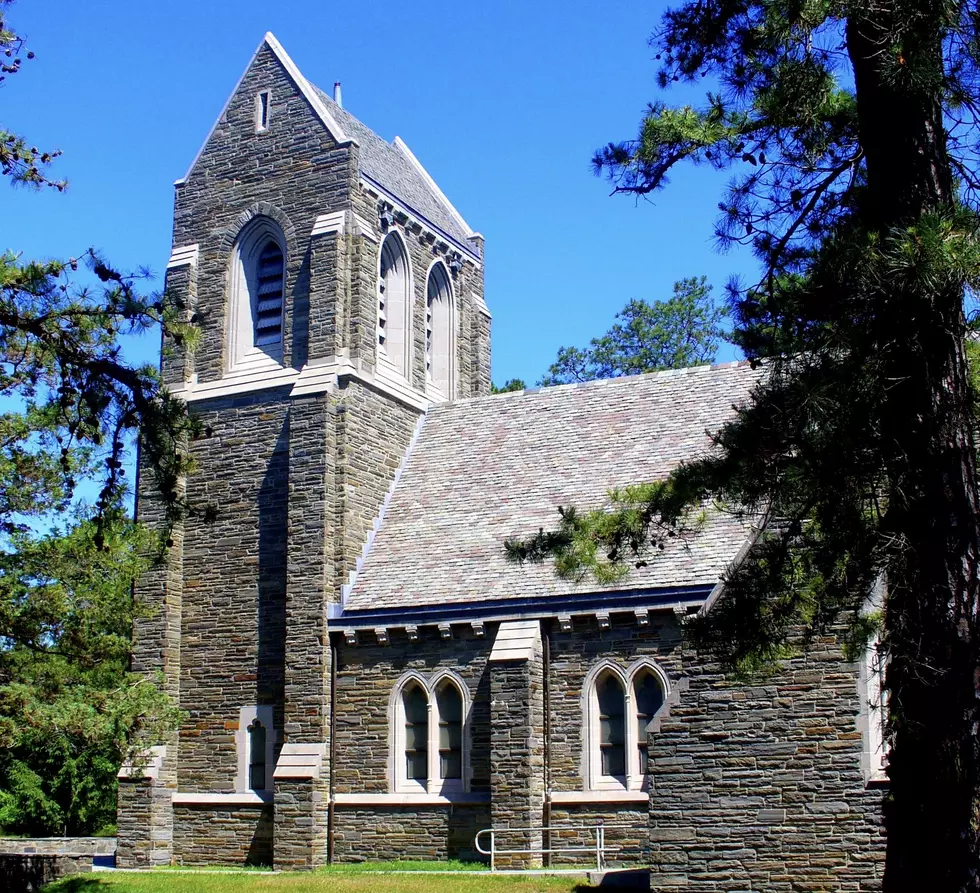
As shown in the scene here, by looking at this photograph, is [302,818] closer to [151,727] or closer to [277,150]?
[151,727]

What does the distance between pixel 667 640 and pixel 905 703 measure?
12.7m

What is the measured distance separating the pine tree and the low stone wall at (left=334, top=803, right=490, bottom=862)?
42.0 feet

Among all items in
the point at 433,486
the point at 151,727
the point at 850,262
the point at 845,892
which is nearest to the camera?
the point at 850,262

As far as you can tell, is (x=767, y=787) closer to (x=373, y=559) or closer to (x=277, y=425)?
→ (x=373, y=559)

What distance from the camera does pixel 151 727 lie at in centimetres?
2042

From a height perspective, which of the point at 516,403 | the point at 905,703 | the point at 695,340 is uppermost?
the point at 695,340

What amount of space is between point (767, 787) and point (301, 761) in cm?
1066

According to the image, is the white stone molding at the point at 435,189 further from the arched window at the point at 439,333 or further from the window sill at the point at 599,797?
the window sill at the point at 599,797

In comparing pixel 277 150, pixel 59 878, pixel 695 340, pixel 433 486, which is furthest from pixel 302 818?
pixel 695 340

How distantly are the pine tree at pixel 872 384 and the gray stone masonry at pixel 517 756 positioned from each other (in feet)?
37.1

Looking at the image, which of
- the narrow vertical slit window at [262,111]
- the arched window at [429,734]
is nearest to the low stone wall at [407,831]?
the arched window at [429,734]

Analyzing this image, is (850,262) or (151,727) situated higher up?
(850,262)

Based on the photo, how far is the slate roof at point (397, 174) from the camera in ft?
97.9

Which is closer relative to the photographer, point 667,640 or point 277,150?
point 667,640
